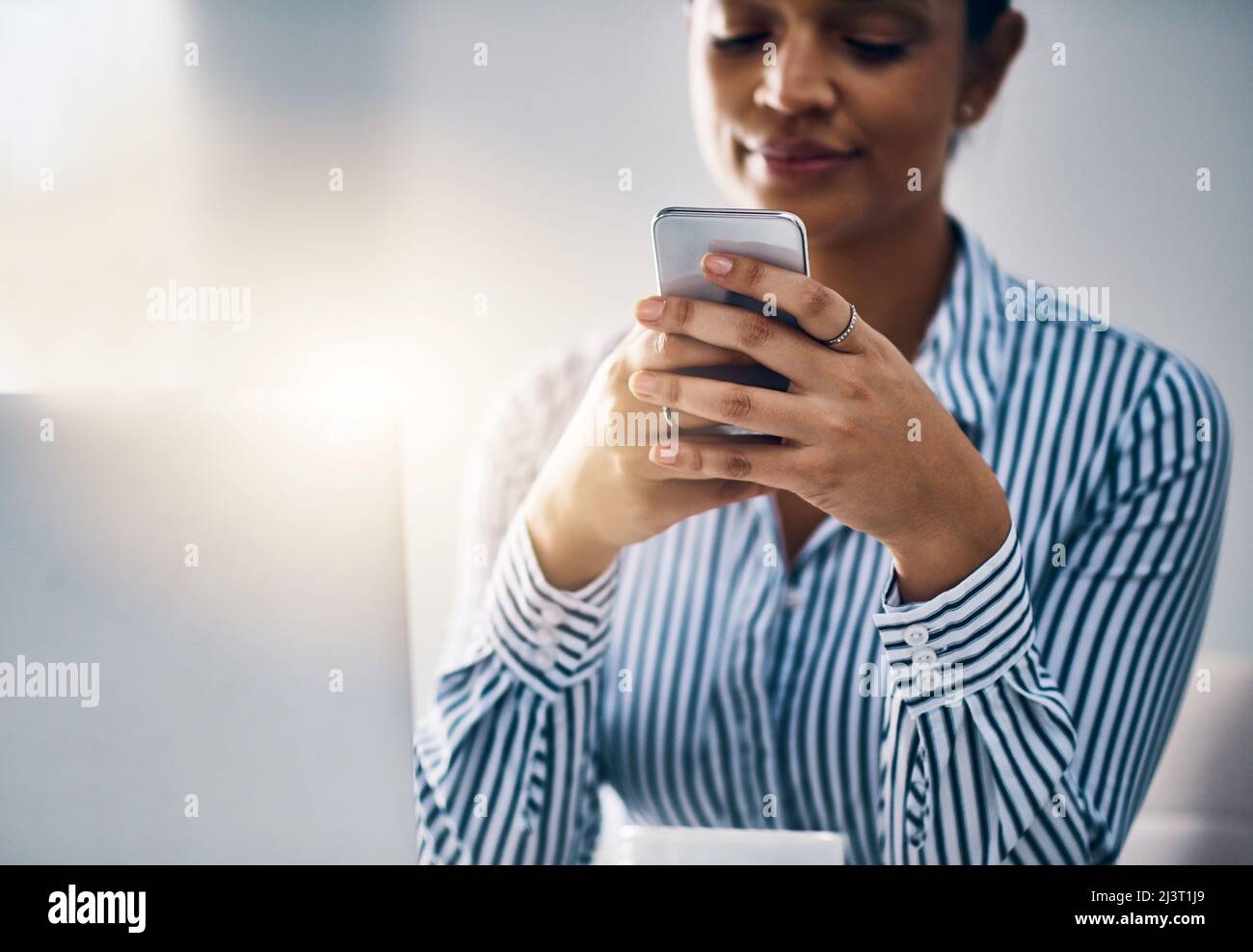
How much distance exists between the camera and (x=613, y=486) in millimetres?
749

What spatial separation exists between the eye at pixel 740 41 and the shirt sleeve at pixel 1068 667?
1.77ft

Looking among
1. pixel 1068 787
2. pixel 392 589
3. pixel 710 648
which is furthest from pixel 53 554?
pixel 1068 787

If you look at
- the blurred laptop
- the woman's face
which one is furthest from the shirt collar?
the blurred laptop

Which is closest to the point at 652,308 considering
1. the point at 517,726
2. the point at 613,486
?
the point at 613,486

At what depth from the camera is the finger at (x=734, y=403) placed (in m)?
0.68

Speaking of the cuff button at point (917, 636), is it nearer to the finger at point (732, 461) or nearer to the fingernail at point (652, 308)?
the finger at point (732, 461)

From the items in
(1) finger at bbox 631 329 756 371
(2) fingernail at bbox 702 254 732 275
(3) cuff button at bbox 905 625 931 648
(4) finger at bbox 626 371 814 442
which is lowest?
(3) cuff button at bbox 905 625 931 648

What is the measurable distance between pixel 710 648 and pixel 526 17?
0.86 metres

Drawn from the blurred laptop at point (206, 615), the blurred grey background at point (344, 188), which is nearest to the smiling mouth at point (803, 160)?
the blurred grey background at point (344, 188)

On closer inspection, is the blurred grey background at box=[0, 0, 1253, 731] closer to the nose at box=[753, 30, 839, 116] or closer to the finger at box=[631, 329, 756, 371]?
the nose at box=[753, 30, 839, 116]

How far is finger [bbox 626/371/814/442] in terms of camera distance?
0.68 m

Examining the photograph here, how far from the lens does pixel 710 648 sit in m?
1.03

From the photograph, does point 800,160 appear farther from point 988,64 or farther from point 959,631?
point 959,631

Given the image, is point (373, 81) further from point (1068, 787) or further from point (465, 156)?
point (1068, 787)
